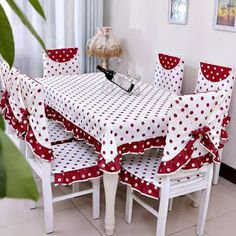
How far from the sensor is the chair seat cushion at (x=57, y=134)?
2612mm

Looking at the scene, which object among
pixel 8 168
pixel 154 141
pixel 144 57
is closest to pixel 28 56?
pixel 144 57

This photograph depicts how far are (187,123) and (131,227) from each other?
92 centimetres

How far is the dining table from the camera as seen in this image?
198 centimetres

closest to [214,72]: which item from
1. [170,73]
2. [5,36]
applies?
[170,73]

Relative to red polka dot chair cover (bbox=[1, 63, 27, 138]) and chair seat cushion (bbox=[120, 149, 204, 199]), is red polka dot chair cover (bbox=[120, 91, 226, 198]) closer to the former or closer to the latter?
chair seat cushion (bbox=[120, 149, 204, 199])

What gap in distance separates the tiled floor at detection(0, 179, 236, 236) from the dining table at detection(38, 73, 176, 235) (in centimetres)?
20

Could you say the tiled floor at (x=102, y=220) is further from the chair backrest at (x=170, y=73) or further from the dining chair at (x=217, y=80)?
the chair backrest at (x=170, y=73)

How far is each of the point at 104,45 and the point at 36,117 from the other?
6.60 ft

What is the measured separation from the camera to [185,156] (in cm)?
188

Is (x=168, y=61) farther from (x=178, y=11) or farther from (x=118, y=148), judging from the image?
(x=118, y=148)

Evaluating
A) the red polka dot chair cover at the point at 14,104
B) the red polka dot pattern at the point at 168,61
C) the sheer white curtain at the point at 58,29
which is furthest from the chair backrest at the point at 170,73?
the red polka dot chair cover at the point at 14,104

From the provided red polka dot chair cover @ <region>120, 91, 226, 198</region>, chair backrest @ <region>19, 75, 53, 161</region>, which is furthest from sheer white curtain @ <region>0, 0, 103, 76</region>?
red polka dot chair cover @ <region>120, 91, 226, 198</region>

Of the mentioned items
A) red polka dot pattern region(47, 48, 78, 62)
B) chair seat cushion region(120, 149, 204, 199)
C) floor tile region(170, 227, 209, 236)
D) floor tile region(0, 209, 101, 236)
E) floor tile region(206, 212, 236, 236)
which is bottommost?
floor tile region(206, 212, 236, 236)

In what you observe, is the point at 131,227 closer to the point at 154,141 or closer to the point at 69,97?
the point at 154,141
